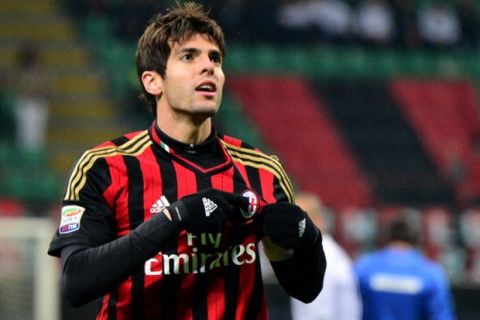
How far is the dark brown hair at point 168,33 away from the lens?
2.81 meters

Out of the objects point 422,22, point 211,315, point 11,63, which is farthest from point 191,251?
point 422,22

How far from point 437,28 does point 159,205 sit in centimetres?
Result: 1293

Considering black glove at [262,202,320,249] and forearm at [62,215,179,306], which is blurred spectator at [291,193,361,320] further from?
forearm at [62,215,179,306]

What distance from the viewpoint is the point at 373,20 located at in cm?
1477

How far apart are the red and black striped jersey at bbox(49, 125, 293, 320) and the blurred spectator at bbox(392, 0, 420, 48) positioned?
12.4 m

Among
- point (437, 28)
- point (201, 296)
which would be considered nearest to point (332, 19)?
point (437, 28)

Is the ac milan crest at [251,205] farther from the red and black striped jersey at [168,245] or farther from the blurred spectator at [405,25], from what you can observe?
the blurred spectator at [405,25]

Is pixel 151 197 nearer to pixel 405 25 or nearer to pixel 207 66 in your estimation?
pixel 207 66

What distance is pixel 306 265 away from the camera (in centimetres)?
280

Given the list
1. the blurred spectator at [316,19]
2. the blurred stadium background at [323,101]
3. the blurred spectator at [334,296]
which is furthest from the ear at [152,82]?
the blurred spectator at [316,19]

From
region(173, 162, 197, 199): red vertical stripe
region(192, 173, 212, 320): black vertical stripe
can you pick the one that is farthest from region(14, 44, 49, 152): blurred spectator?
region(192, 173, 212, 320): black vertical stripe

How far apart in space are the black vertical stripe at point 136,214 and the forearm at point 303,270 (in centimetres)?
34

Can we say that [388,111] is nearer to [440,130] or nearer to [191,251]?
[440,130]

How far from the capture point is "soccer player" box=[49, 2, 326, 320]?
8.39 ft
